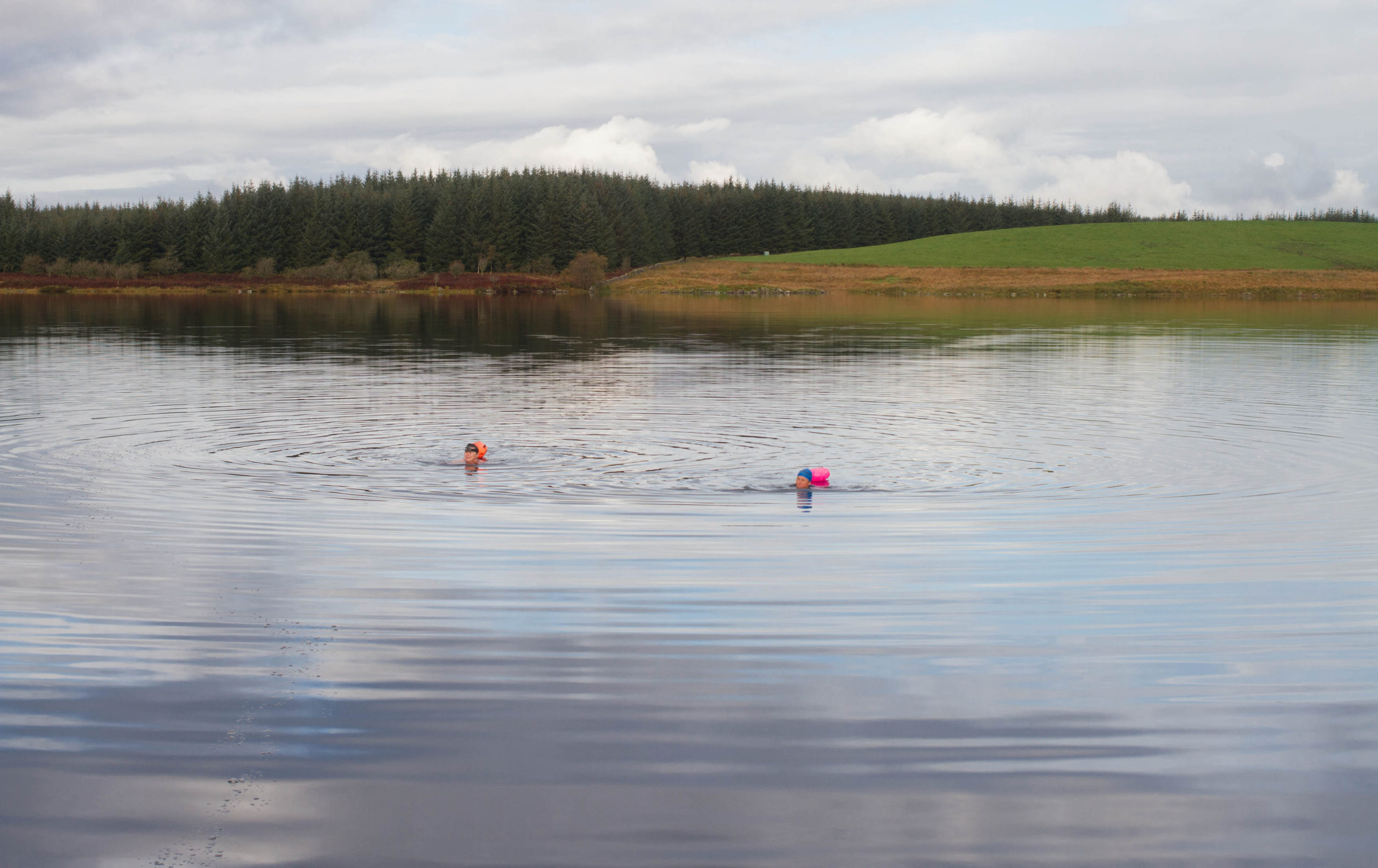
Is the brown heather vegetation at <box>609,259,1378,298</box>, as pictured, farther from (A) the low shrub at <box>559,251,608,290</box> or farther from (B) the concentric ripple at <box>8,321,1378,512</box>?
(B) the concentric ripple at <box>8,321,1378,512</box>

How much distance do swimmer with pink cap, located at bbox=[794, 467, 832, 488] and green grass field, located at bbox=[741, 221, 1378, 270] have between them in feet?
399

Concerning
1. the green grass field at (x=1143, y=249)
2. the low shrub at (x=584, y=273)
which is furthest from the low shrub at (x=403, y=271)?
the green grass field at (x=1143, y=249)

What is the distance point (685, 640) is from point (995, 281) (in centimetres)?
11852

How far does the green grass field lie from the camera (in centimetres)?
13225

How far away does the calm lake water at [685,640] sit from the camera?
20.3 ft

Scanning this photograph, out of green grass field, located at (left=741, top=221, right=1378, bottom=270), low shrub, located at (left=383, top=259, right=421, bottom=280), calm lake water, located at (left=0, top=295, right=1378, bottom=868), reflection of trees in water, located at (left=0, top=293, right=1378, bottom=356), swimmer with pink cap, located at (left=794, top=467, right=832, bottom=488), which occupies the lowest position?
calm lake water, located at (left=0, top=295, right=1378, bottom=868)

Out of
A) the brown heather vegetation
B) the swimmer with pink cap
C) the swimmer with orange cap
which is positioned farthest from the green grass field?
the swimmer with pink cap

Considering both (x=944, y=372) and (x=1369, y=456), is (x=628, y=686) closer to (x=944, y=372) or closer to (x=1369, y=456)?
(x=1369, y=456)

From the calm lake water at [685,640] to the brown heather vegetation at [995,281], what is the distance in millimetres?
95651

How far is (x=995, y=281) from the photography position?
403ft

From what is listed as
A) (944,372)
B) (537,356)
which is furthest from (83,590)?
(537,356)

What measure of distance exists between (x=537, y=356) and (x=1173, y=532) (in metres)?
31.0

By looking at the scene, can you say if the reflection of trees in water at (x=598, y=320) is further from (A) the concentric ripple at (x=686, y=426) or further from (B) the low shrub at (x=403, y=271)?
(B) the low shrub at (x=403, y=271)

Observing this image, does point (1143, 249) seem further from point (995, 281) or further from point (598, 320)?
point (598, 320)
